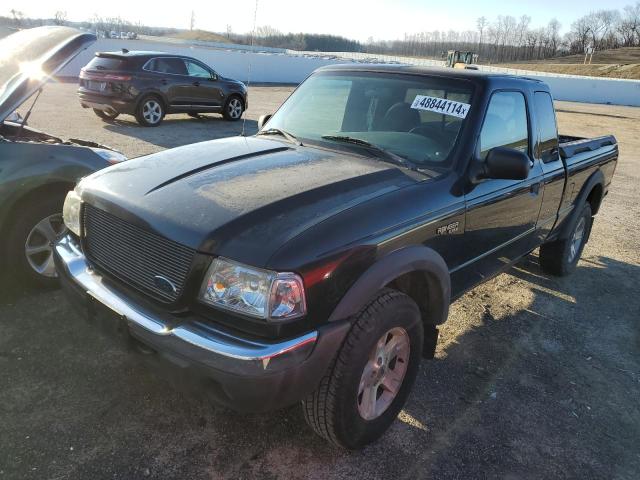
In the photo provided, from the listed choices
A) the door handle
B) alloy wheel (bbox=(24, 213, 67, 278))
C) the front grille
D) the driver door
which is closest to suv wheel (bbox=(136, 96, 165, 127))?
alloy wheel (bbox=(24, 213, 67, 278))

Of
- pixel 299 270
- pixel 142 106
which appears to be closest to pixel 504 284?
pixel 299 270

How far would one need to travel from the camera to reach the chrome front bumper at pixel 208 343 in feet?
6.63

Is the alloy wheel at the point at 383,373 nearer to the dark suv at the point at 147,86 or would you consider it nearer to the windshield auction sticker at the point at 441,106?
the windshield auction sticker at the point at 441,106

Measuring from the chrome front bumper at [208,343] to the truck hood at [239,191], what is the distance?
34 centimetres

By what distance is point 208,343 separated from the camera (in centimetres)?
208

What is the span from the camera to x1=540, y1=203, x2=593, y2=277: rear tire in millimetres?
5020

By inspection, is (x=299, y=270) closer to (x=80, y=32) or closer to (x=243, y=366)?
(x=243, y=366)

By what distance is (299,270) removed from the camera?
2.07 metres

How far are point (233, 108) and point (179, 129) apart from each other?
97.1 inches

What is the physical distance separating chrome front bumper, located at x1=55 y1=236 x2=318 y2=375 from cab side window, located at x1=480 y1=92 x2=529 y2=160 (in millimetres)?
1881

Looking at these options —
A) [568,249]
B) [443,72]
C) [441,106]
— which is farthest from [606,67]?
[441,106]

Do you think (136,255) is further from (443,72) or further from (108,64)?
(108,64)

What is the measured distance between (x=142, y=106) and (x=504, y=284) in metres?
9.76

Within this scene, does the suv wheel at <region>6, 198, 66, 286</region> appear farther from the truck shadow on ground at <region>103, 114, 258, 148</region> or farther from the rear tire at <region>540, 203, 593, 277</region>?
the truck shadow on ground at <region>103, 114, 258, 148</region>
